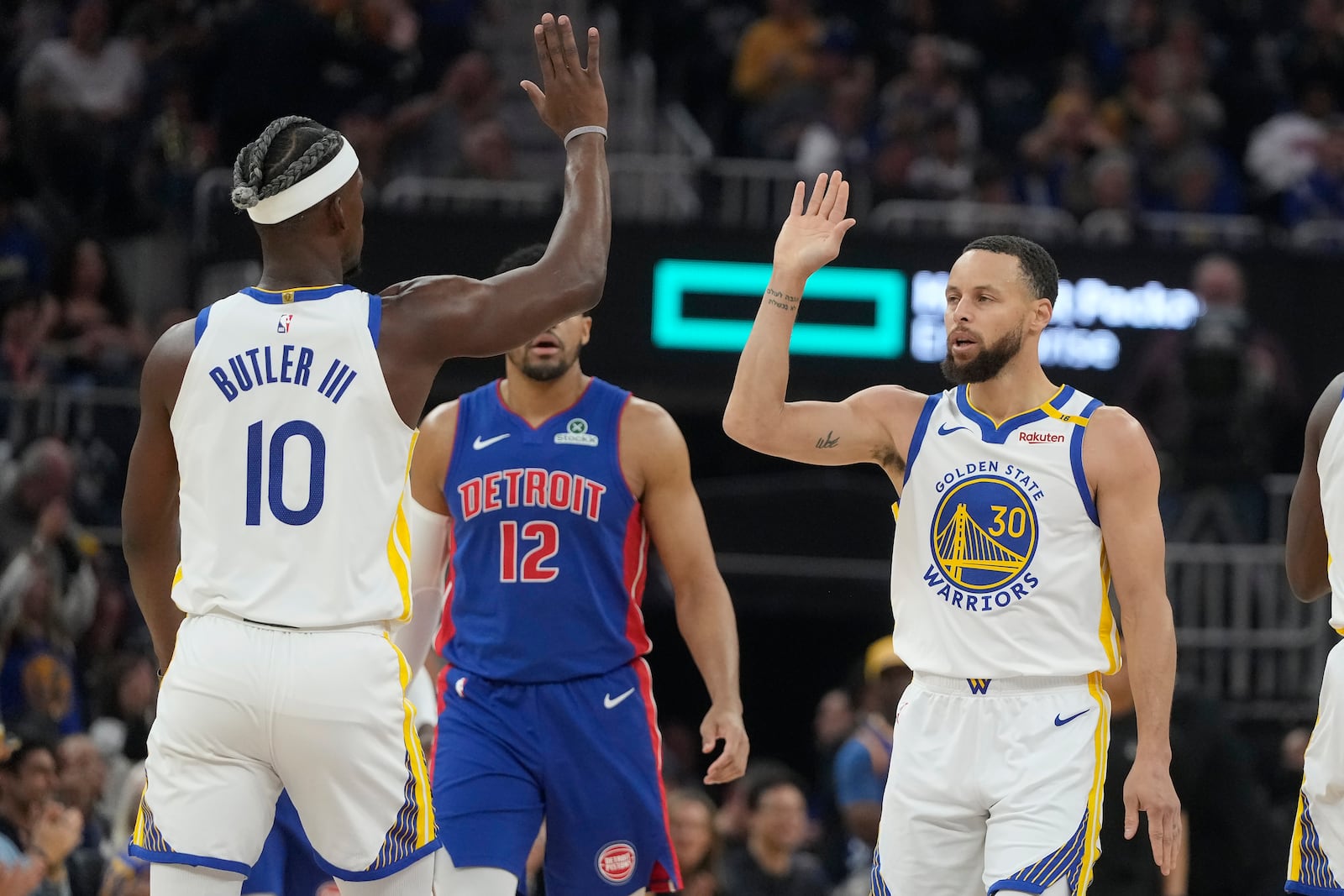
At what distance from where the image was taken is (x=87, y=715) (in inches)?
433

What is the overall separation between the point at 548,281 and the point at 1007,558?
61.1 inches

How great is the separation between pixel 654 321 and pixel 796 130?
3508 millimetres

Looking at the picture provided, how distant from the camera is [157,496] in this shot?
5117 millimetres

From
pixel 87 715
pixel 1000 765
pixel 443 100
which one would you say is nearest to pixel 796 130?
pixel 443 100

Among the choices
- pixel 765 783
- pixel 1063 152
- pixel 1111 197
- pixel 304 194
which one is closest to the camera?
pixel 304 194

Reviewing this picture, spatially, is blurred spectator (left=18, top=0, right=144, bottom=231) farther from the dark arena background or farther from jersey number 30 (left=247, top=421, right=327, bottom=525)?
jersey number 30 (left=247, top=421, right=327, bottom=525)

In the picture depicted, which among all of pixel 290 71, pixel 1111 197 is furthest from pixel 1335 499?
pixel 290 71

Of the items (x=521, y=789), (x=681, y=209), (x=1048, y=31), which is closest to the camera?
(x=521, y=789)

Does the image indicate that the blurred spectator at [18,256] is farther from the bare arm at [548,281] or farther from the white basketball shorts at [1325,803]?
the white basketball shorts at [1325,803]

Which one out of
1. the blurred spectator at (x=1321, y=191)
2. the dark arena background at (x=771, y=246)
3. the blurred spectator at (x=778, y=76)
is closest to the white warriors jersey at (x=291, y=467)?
the dark arena background at (x=771, y=246)

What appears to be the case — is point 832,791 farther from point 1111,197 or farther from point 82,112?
point 82,112

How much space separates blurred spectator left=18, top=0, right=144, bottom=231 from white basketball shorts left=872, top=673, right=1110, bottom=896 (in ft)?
33.9

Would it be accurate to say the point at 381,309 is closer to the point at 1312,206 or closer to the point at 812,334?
the point at 812,334

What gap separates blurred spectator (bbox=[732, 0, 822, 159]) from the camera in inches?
612
